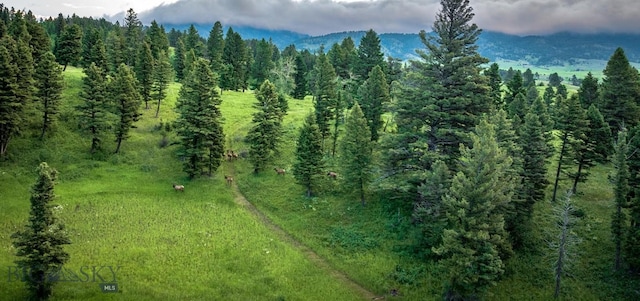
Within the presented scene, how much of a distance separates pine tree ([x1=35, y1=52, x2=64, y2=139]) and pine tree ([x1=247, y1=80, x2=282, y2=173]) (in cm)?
2925

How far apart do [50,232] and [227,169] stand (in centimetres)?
3316

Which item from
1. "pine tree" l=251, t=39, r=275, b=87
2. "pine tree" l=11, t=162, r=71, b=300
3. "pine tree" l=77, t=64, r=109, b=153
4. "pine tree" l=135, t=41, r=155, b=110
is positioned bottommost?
"pine tree" l=11, t=162, r=71, b=300

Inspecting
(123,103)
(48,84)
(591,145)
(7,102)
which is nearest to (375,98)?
(591,145)

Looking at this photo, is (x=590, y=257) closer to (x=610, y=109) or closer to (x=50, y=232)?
(x=610, y=109)

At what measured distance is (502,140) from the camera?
116ft

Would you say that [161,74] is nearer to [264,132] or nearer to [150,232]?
[264,132]

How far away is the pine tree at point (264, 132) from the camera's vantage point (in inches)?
2221

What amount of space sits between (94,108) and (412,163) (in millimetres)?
47093

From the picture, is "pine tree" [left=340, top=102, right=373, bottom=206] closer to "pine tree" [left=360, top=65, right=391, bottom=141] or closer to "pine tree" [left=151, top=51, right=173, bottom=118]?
"pine tree" [left=360, top=65, right=391, bottom=141]

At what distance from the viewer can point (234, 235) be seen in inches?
1577

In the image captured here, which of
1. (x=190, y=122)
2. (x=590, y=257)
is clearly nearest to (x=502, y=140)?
(x=590, y=257)

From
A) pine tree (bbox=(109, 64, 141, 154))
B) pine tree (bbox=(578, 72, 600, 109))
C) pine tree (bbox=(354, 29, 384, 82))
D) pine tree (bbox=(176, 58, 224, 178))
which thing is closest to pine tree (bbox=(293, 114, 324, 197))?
pine tree (bbox=(176, 58, 224, 178))

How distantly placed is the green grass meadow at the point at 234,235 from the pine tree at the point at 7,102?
2931 mm

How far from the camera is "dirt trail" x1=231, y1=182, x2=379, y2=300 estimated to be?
104 ft
